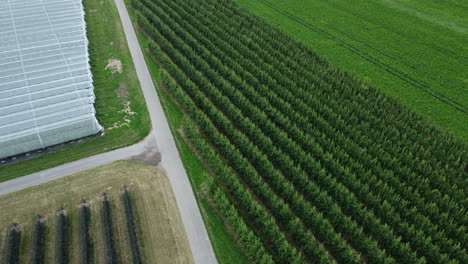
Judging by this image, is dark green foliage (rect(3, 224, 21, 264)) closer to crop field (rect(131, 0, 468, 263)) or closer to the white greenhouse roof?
the white greenhouse roof

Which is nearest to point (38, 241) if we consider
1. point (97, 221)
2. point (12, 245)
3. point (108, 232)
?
point (12, 245)

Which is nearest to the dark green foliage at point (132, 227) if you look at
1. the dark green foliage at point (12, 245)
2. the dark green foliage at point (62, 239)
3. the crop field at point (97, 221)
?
the crop field at point (97, 221)

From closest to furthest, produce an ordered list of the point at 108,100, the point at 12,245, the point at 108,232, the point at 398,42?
the point at 12,245, the point at 108,232, the point at 108,100, the point at 398,42

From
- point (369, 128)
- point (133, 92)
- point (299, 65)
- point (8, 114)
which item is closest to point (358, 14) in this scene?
point (299, 65)

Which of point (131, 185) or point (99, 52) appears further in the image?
point (99, 52)

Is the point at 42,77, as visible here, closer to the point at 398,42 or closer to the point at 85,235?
the point at 85,235

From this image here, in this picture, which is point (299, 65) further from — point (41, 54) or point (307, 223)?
point (41, 54)

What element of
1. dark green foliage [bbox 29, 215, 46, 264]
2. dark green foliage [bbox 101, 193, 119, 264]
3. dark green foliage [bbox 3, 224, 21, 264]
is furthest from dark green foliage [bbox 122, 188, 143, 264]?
dark green foliage [bbox 3, 224, 21, 264]
